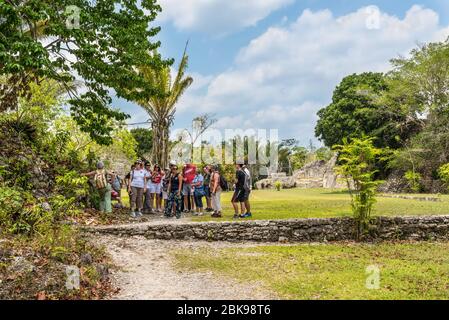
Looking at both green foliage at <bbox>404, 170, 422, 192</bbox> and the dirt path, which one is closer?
the dirt path

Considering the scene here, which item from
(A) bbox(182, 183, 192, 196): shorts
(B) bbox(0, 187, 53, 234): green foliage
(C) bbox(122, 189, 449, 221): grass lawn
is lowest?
(C) bbox(122, 189, 449, 221): grass lawn

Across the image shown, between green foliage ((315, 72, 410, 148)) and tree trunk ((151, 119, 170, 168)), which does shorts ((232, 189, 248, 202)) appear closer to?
tree trunk ((151, 119, 170, 168))

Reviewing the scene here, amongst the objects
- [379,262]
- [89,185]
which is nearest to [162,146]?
[89,185]

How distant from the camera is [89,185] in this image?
537 inches

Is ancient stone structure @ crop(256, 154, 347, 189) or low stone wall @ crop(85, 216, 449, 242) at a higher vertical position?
ancient stone structure @ crop(256, 154, 347, 189)

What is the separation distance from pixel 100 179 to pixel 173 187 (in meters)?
2.50

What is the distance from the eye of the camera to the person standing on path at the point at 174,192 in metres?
13.8

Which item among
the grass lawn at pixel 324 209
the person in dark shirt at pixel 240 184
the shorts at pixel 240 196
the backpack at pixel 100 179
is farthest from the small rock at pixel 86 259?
the shorts at pixel 240 196

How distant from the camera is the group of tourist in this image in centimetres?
1320

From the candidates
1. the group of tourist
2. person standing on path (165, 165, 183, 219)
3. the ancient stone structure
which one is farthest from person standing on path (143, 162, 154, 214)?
the ancient stone structure

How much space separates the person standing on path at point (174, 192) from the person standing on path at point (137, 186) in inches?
36.8

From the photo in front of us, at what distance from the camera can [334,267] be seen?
8.62 meters
